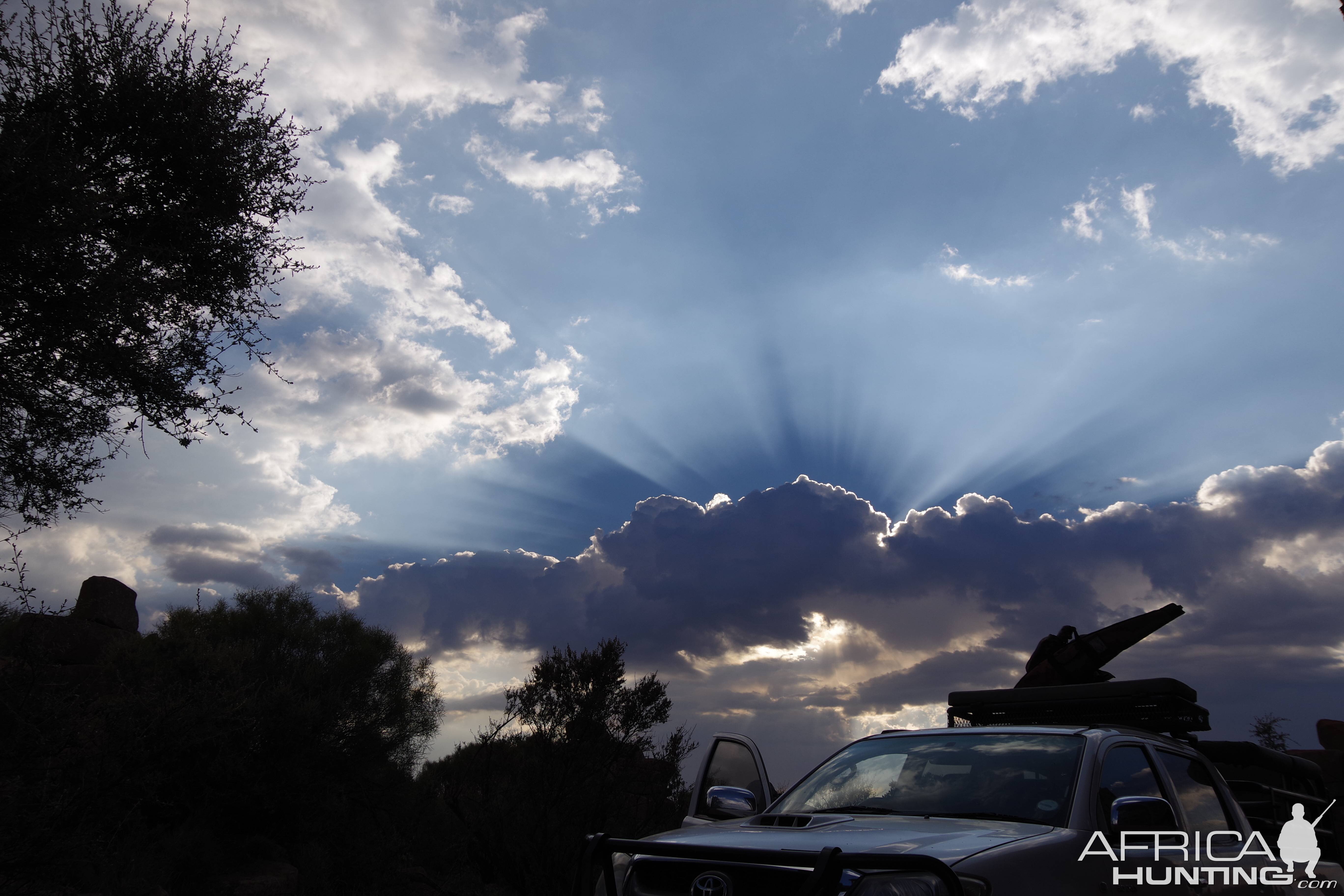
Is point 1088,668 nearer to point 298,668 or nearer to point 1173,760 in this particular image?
point 1173,760

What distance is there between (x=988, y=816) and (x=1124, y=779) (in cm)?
93

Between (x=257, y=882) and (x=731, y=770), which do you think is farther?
(x=257, y=882)

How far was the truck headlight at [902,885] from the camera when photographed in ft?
9.00

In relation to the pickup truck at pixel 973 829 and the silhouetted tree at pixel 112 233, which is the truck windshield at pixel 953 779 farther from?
the silhouetted tree at pixel 112 233

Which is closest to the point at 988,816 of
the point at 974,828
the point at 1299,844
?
the point at 974,828

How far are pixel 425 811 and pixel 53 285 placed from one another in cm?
1331

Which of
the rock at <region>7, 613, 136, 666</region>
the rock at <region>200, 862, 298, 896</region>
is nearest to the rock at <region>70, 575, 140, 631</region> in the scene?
the rock at <region>7, 613, 136, 666</region>

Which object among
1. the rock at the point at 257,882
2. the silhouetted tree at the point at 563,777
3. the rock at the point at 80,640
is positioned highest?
the rock at the point at 80,640

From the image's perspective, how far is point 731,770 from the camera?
5.49 meters

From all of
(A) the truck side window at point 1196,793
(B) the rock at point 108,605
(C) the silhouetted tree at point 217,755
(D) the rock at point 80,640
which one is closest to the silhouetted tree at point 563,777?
(C) the silhouetted tree at point 217,755

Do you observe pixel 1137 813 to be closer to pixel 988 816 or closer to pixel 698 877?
pixel 988 816

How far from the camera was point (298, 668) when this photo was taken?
19.5 meters

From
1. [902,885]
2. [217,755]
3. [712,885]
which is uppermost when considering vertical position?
[902,885]

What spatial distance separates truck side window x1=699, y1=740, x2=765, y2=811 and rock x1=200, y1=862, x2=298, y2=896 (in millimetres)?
11790
